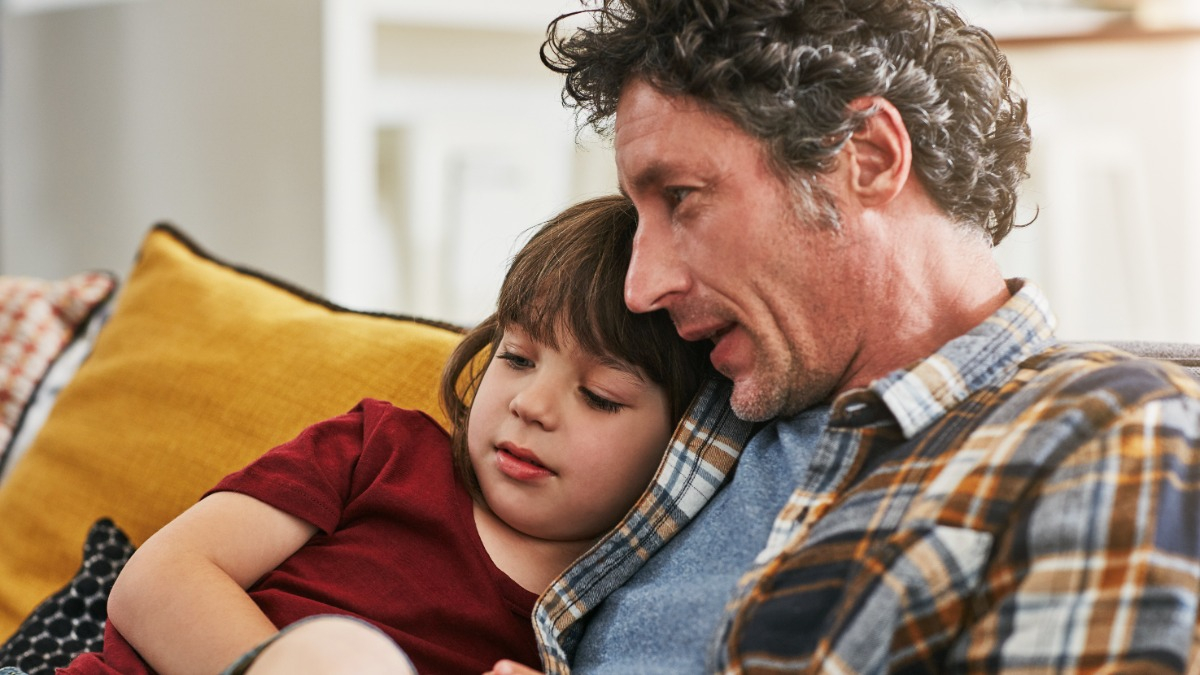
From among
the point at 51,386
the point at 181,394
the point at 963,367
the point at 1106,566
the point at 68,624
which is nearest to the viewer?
the point at 1106,566

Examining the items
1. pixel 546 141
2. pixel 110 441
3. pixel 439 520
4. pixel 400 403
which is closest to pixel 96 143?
pixel 546 141

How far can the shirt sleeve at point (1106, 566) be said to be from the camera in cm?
82

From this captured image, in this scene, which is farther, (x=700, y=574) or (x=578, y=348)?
(x=578, y=348)

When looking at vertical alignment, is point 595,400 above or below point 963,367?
below

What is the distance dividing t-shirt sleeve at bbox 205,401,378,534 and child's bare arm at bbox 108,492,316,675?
14mm

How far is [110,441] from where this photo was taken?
168 centimetres

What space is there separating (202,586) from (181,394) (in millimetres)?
596

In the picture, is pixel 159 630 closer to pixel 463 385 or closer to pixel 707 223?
pixel 463 385

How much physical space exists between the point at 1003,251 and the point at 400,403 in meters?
2.90

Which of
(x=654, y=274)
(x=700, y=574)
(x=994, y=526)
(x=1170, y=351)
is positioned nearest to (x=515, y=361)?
(x=654, y=274)

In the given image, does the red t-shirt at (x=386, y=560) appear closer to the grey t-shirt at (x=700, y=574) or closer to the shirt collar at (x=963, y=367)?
the grey t-shirt at (x=700, y=574)

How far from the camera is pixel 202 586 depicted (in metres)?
1.11

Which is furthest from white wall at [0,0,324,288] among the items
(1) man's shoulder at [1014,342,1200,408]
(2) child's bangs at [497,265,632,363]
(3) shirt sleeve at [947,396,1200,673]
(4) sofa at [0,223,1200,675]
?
(3) shirt sleeve at [947,396,1200,673]

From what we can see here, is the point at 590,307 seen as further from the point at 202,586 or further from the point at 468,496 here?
the point at 202,586
